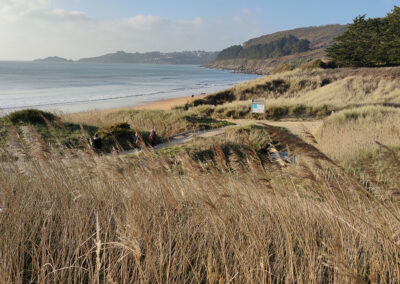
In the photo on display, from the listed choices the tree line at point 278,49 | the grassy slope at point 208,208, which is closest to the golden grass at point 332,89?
the grassy slope at point 208,208

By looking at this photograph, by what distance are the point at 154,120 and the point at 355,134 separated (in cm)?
1062

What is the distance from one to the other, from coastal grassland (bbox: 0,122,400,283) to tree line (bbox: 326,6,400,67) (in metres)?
44.8

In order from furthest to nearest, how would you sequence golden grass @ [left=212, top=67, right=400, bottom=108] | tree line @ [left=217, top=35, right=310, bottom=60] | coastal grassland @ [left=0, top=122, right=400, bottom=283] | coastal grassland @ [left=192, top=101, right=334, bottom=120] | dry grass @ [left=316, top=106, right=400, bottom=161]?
tree line @ [left=217, top=35, right=310, bottom=60]
golden grass @ [left=212, top=67, right=400, bottom=108]
coastal grassland @ [left=192, top=101, right=334, bottom=120]
dry grass @ [left=316, top=106, right=400, bottom=161]
coastal grassland @ [left=0, top=122, right=400, bottom=283]

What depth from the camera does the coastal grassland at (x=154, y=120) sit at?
15562 mm

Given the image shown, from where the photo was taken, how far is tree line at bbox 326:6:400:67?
130 feet

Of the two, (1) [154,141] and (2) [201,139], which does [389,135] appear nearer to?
(2) [201,139]

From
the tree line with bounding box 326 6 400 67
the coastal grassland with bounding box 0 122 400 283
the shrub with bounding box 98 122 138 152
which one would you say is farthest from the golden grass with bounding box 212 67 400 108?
the coastal grassland with bounding box 0 122 400 283

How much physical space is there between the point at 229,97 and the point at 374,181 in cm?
2929

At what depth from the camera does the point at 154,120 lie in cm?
1656

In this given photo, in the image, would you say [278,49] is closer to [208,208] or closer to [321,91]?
[321,91]

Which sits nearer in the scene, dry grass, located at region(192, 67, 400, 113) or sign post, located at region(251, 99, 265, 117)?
sign post, located at region(251, 99, 265, 117)

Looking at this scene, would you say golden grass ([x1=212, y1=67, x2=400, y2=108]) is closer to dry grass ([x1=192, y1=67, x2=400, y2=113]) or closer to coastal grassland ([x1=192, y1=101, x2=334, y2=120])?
dry grass ([x1=192, y1=67, x2=400, y2=113])

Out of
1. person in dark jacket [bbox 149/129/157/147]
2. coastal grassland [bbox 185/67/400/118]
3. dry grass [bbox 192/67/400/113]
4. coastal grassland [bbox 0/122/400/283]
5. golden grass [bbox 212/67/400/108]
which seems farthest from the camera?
golden grass [bbox 212/67/400/108]

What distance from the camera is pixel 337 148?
8.20m
